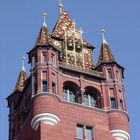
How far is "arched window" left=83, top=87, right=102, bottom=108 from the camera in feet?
205

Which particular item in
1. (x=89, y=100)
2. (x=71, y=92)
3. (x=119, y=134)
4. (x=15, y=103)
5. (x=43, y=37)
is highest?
(x=43, y=37)

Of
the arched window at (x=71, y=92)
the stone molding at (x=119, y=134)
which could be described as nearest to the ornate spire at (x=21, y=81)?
the arched window at (x=71, y=92)

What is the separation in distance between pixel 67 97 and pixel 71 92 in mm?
1060

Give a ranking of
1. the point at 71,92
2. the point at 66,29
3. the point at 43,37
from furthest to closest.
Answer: the point at 66,29, the point at 43,37, the point at 71,92

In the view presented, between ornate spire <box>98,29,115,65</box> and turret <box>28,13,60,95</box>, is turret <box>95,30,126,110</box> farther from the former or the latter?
turret <box>28,13,60,95</box>

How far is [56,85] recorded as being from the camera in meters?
61.0

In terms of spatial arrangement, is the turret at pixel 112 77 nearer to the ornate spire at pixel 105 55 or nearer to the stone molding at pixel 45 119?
the ornate spire at pixel 105 55

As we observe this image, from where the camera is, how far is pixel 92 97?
6359cm

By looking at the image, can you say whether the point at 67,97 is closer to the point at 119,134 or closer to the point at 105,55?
the point at 119,134

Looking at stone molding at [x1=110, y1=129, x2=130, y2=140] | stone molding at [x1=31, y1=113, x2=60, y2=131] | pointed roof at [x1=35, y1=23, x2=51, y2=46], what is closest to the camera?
stone molding at [x1=31, y1=113, x2=60, y2=131]

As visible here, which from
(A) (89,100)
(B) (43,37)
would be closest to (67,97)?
(A) (89,100)

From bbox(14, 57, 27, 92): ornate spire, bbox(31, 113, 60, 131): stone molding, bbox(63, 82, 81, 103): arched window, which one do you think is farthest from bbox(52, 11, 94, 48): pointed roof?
bbox(31, 113, 60, 131): stone molding

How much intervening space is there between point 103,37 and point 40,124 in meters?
15.3

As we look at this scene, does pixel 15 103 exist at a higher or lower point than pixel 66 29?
lower
